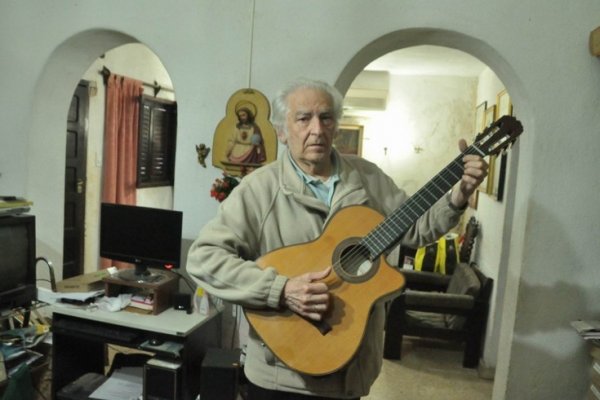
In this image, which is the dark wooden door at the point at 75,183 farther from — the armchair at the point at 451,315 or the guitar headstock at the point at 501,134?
the guitar headstock at the point at 501,134

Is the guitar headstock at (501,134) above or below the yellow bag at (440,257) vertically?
above

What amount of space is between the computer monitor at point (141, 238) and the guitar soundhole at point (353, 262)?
1.25 meters

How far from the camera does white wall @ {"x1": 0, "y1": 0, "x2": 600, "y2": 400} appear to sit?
1.93 m

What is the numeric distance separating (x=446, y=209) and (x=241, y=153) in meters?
1.25

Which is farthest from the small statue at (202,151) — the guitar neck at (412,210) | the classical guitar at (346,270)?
the guitar neck at (412,210)

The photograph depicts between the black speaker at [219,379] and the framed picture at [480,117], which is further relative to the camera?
the framed picture at [480,117]

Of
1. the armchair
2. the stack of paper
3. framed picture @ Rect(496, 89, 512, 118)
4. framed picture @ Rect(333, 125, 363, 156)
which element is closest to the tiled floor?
the armchair

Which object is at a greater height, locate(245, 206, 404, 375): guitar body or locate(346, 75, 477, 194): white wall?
locate(346, 75, 477, 194): white wall

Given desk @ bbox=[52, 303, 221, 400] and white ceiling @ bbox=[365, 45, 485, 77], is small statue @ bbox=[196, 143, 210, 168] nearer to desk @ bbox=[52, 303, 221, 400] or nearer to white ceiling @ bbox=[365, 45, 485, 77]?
desk @ bbox=[52, 303, 221, 400]

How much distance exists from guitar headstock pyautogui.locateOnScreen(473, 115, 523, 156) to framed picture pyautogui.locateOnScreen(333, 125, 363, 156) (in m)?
4.07

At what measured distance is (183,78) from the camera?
7.52ft

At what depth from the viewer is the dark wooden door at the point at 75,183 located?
368 centimetres

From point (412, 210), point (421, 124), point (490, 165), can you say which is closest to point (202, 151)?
point (412, 210)

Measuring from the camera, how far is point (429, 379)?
10.2 feet
